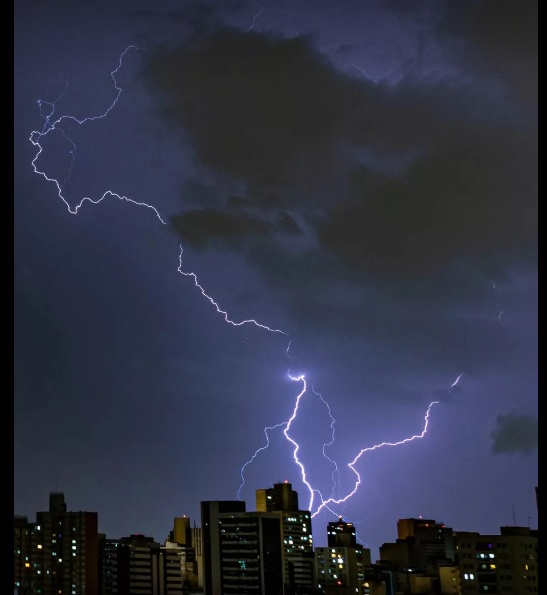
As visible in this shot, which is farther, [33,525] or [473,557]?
[33,525]

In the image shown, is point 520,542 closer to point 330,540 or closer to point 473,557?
point 473,557

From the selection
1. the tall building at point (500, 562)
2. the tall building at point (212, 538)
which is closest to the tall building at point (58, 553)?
the tall building at point (212, 538)

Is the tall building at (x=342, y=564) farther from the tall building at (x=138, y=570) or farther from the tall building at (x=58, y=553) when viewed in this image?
the tall building at (x=58, y=553)

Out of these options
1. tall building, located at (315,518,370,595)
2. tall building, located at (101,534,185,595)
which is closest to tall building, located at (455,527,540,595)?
tall building, located at (315,518,370,595)

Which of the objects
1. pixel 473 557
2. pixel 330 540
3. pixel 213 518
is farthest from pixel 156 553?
pixel 473 557

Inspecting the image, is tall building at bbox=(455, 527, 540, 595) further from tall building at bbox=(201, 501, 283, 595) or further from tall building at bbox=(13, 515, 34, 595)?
tall building at bbox=(13, 515, 34, 595)

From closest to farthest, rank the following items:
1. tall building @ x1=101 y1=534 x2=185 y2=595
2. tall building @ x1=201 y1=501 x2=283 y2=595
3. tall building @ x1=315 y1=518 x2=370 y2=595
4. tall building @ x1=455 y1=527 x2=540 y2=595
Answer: tall building @ x1=455 y1=527 x2=540 y2=595, tall building @ x1=315 y1=518 x2=370 y2=595, tall building @ x1=201 y1=501 x2=283 y2=595, tall building @ x1=101 y1=534 x2=185 y2=595
